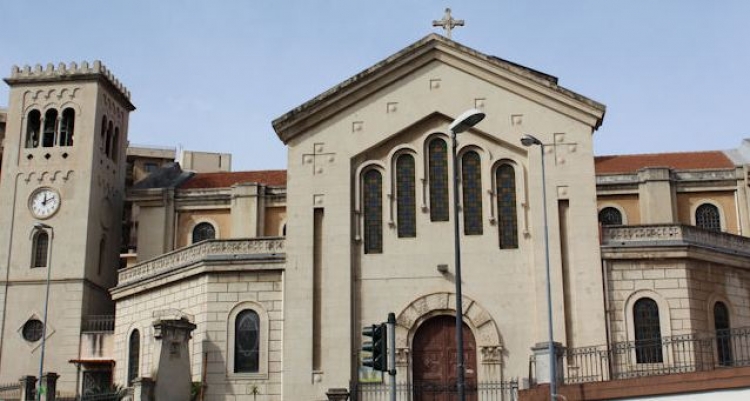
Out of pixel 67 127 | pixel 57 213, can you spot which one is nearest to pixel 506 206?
pixel 57 213

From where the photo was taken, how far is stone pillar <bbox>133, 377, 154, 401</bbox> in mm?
30234

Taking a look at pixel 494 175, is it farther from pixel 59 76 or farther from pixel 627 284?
pixel 59 76

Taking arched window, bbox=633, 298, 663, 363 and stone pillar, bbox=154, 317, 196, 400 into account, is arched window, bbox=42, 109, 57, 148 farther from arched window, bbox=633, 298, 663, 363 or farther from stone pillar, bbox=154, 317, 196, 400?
arched window, bbox=633, 298, 663, 363

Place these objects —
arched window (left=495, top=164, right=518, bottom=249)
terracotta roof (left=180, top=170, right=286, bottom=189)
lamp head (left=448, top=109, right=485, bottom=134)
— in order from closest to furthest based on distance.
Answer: lamp head (left=448, top=109, right=485, bottom=134), arched window (left=495, top=164, right=518, bottom=249), terracotta roof (left=180, top=170, right=286, bottom=189)

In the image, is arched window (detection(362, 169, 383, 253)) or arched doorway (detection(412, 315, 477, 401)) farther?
arched window (detection(362, 169, 383, 253))

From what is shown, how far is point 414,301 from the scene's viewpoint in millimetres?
33906

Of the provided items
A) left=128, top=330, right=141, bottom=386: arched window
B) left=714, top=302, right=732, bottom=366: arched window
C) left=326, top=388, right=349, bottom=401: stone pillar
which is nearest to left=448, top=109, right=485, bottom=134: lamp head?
left=326, top=388, right=349, bottom=401: stone pillar

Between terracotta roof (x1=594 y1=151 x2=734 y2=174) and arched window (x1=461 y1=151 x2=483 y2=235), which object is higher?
terracotta roof (x1=594 y1=151 x2=734 y2=174)

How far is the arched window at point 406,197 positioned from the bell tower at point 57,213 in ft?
57.3

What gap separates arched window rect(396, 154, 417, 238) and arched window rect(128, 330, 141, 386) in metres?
11.9

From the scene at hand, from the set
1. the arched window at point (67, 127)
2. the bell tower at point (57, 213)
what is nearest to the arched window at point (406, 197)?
the bell tower at point (57, 213)

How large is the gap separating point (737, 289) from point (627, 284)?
4736 mm

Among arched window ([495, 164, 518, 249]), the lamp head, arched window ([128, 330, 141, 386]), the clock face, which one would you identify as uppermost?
the clock face

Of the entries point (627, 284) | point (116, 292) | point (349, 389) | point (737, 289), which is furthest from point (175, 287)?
point (737, 289)
